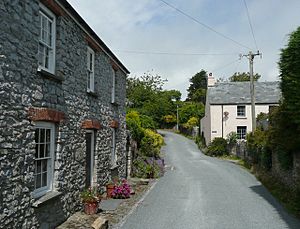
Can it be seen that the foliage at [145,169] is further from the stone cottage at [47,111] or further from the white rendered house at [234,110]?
the white rendered house at [234,110]

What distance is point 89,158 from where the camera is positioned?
12641 mm

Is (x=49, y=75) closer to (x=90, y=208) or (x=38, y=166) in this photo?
(x=38, y=166)

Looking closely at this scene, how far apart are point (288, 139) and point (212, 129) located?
25.3m

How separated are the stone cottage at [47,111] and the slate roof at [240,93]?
26.9 m

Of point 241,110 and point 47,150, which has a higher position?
point 241,110

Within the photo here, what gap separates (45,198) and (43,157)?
1.01m

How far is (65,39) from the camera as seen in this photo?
9656 millimetres

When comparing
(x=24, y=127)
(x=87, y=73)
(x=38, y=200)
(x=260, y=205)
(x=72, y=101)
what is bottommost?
(x=260, y=205)

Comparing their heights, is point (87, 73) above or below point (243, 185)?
above

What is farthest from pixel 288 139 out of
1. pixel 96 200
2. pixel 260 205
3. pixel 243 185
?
pixel 96 200

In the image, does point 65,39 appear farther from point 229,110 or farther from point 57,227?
point 229,110

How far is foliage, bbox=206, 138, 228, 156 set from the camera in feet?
113

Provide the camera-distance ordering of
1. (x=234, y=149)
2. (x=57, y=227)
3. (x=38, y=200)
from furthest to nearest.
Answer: (x=234, y=149) < (x=57, y=227) < (x=38, y=200)

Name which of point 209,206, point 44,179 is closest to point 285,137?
point 209,206
